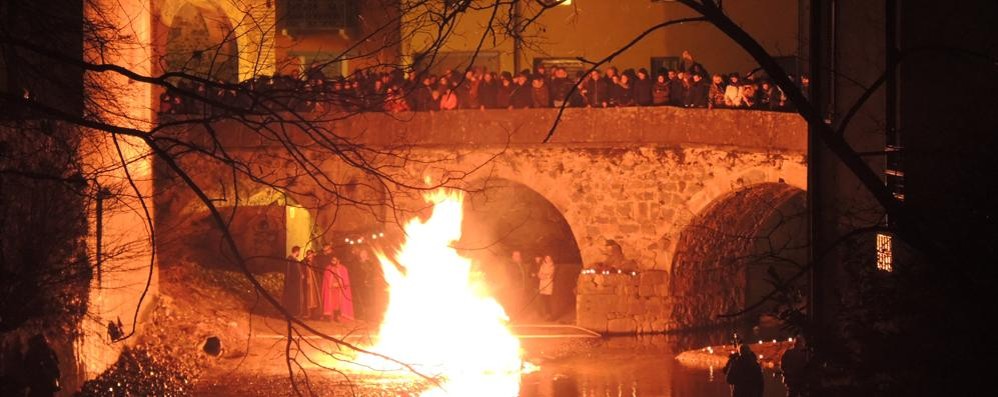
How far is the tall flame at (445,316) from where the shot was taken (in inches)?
819

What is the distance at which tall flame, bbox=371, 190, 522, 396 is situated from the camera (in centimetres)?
2081

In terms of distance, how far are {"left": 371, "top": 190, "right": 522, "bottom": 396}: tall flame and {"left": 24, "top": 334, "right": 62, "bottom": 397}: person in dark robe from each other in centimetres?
609

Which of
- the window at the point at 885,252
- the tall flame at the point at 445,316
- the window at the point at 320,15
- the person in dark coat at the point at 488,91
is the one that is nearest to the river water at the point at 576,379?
the tall flame at the point at 445,316

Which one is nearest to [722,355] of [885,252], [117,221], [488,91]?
[488,91]

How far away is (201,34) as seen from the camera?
101ft

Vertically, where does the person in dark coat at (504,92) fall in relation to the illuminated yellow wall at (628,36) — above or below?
below

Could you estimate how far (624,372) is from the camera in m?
21.0

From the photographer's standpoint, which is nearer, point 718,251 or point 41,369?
point 41,369

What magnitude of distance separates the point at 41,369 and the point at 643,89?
12.4 m

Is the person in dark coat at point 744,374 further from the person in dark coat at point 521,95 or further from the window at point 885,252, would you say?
the person in dark coat at point 521,95

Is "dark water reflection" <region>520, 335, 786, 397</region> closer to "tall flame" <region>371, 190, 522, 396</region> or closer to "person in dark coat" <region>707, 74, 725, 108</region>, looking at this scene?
"tall flame" <region>371, 190, 522, 396</region>

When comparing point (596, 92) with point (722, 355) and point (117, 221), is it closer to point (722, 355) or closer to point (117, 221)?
point (722, 355)

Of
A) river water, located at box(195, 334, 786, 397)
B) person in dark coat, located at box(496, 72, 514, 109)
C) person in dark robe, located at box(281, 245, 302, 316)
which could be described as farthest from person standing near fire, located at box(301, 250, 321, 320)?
person in dark coat, located at box(496, 72, 514, 109)

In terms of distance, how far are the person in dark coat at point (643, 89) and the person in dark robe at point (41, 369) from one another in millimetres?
12012
